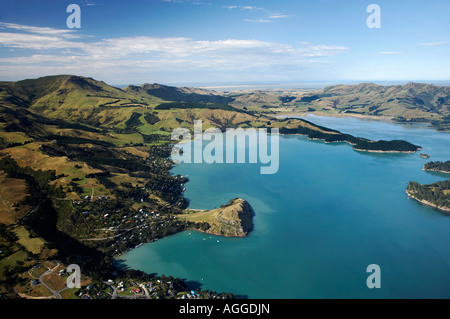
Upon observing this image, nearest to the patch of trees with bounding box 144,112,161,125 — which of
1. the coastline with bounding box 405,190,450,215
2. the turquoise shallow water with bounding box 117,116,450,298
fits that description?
the turquoise shallow water with bounding box 117,116,450,298

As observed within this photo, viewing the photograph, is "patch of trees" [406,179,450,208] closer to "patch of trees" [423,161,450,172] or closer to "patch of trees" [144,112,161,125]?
A: "patch of trees" [423,161,450,172]

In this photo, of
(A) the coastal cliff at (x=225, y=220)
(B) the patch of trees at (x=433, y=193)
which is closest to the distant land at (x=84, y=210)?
(A) the coastal cliff at (x=225, y=220)

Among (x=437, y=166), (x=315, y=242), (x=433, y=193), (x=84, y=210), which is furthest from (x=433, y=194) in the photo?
(x=84, y=210)

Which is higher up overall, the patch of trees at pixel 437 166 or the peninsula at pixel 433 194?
the patch of trees at pixel 437 166

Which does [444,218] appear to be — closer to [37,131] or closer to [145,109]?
[37,131]

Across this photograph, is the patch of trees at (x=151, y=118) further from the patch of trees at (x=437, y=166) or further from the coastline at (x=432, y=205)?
the patch of trees at (x=437, y=166)

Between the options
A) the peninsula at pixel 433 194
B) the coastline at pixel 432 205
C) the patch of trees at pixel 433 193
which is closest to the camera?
the coastline at pixel 432 205

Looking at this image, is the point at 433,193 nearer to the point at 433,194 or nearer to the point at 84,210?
the point at 433,194
